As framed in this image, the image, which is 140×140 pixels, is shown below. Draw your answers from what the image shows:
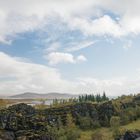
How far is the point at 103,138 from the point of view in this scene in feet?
653

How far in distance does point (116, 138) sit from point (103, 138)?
7.80 meters

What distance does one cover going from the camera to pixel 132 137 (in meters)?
198

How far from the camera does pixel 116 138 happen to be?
199m

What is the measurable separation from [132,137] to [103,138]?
17.3 meters

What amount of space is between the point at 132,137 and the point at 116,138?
955 centimetres
